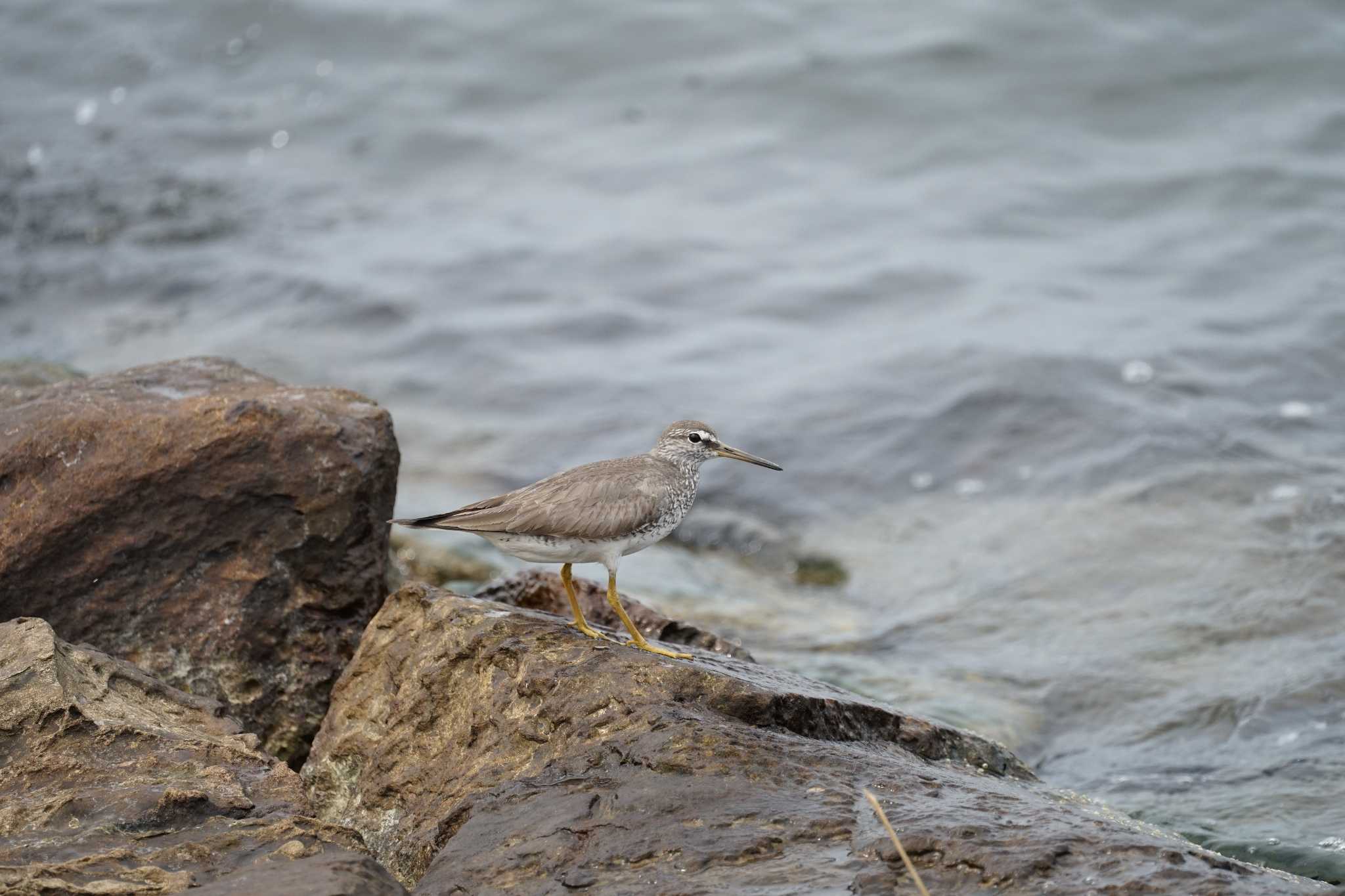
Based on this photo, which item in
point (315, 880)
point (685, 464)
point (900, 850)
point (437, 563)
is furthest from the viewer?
point (437, 563)

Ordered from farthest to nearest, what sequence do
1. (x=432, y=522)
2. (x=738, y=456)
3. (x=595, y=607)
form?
(x=595, y=607)
(x=738, y=456)
(x=432, y=522)

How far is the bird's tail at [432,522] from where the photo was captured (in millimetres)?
6062

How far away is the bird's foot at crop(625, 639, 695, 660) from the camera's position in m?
5.99

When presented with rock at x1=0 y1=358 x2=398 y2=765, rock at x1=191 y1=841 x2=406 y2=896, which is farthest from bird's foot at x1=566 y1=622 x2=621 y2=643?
rock at x1=191 y1=841 x2=406 y2=896

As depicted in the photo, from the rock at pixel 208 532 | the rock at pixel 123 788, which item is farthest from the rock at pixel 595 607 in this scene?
the rock at pixel 123 788

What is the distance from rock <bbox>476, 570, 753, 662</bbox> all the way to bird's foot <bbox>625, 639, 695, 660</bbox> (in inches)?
33.1

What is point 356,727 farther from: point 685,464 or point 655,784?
point 685,464

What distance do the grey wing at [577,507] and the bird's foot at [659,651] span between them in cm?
50

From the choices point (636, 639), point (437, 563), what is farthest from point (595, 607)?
point (437, 563)

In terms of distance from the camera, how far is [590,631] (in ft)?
20.3

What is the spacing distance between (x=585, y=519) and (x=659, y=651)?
27.3 inches

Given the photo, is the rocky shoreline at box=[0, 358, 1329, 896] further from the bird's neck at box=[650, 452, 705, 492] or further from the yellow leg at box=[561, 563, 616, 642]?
the bird's neck at box=[650, 452, 705, 492]

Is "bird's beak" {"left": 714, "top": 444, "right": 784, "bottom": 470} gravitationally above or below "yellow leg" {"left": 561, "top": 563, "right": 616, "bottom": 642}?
above

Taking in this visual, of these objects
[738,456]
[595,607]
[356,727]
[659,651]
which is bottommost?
[595,607]
